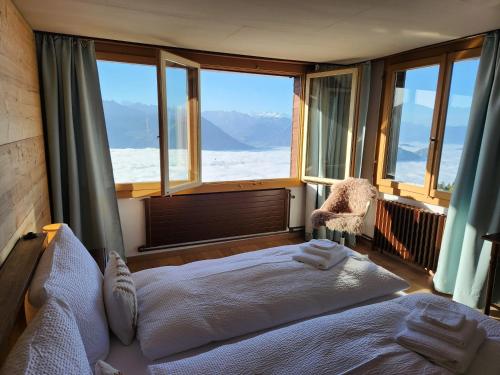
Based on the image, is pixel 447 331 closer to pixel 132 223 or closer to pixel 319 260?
pixel 319 260

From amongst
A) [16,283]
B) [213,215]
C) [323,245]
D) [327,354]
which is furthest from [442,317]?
[213,215]

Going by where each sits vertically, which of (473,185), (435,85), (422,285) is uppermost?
(435,85)

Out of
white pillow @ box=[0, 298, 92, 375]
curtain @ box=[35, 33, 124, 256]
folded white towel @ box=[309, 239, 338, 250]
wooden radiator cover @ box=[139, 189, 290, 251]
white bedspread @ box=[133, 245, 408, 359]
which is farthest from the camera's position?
wooden radiator cover @ box=[139, 189, 290, 251]

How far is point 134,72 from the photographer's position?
131 inches

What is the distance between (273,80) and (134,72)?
182cm

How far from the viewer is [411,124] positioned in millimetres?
3395

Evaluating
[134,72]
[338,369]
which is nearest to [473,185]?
[338,369]

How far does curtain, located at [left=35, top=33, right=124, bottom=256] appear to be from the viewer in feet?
9.19

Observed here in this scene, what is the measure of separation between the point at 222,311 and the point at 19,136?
5.16 ft

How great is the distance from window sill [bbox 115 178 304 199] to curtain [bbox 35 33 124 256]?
0.19 meters

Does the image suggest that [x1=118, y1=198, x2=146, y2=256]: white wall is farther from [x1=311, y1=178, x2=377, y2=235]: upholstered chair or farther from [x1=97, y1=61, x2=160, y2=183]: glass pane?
[x1=311, y1=178, x2=377, y2=235]: upholstered chair

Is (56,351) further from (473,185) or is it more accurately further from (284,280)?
(473,185)

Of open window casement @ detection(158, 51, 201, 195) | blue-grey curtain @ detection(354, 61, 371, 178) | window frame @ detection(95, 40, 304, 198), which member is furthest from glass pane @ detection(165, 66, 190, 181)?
blue-grey curtain @ detection(354, 61, 371, 178)

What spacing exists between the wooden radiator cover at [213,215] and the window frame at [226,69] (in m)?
0.09
